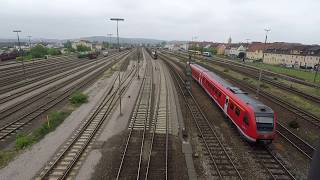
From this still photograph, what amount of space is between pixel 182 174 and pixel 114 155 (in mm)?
5211

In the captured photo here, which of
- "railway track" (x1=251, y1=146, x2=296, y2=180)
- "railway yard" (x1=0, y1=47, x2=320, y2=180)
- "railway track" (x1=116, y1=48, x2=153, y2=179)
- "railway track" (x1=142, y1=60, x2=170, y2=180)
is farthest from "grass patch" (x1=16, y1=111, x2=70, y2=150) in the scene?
"railway track" (x1=251, y1=146, x2=296, y2=180)

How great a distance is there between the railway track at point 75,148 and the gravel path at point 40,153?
2.03ft

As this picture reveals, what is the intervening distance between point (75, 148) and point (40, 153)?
2.38m

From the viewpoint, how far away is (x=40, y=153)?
18688 millimetres

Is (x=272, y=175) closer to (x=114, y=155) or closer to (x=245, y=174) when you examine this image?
(x=245, y=174)

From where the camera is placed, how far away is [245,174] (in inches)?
643

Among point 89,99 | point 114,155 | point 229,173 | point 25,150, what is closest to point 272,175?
point 229,173

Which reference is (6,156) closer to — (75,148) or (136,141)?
(75,148)

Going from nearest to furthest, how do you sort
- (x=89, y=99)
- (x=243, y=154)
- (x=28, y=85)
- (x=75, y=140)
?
(x=243, y=154) < (x=75, y=140) < (x=89, y=99) < (x=28, y=85)

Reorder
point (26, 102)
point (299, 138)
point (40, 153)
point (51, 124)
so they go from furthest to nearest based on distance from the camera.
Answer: point (26, 102) → point (51, 124) → point (299, 138) → point (40, 153)

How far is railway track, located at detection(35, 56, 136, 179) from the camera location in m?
16.0

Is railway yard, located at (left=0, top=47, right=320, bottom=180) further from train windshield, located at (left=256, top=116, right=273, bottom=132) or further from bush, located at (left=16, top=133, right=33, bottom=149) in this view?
train windshield, located at (left=256, top=116, right=273, bottom=132)

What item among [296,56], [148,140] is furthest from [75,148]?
[296,56]

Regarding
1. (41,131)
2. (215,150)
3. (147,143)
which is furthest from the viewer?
(41,131)
